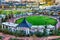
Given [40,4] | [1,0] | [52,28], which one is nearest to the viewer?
[52,28]

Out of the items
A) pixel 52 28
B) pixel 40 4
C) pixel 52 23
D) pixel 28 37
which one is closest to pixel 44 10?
pixel 40 4

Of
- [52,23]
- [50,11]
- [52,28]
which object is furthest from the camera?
[50,11]

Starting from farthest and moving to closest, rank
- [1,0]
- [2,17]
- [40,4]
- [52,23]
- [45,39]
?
[1,0]
[40,4]
[2,17]
[52,23]
[45,39]

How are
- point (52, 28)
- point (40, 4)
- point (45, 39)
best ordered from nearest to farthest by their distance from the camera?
point (45, 39) → point (52, 28) → point (40, 4)

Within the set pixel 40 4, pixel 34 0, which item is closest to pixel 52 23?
pixel 40 4

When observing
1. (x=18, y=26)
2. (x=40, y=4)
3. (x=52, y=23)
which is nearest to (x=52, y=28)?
(x=52, y=23)

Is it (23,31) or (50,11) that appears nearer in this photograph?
(23,31)

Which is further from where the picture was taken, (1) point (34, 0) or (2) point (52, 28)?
(1) point (34, 0)

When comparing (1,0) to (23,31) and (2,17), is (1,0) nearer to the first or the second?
(2,17)

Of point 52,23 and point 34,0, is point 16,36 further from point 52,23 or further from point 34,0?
point 34,0
